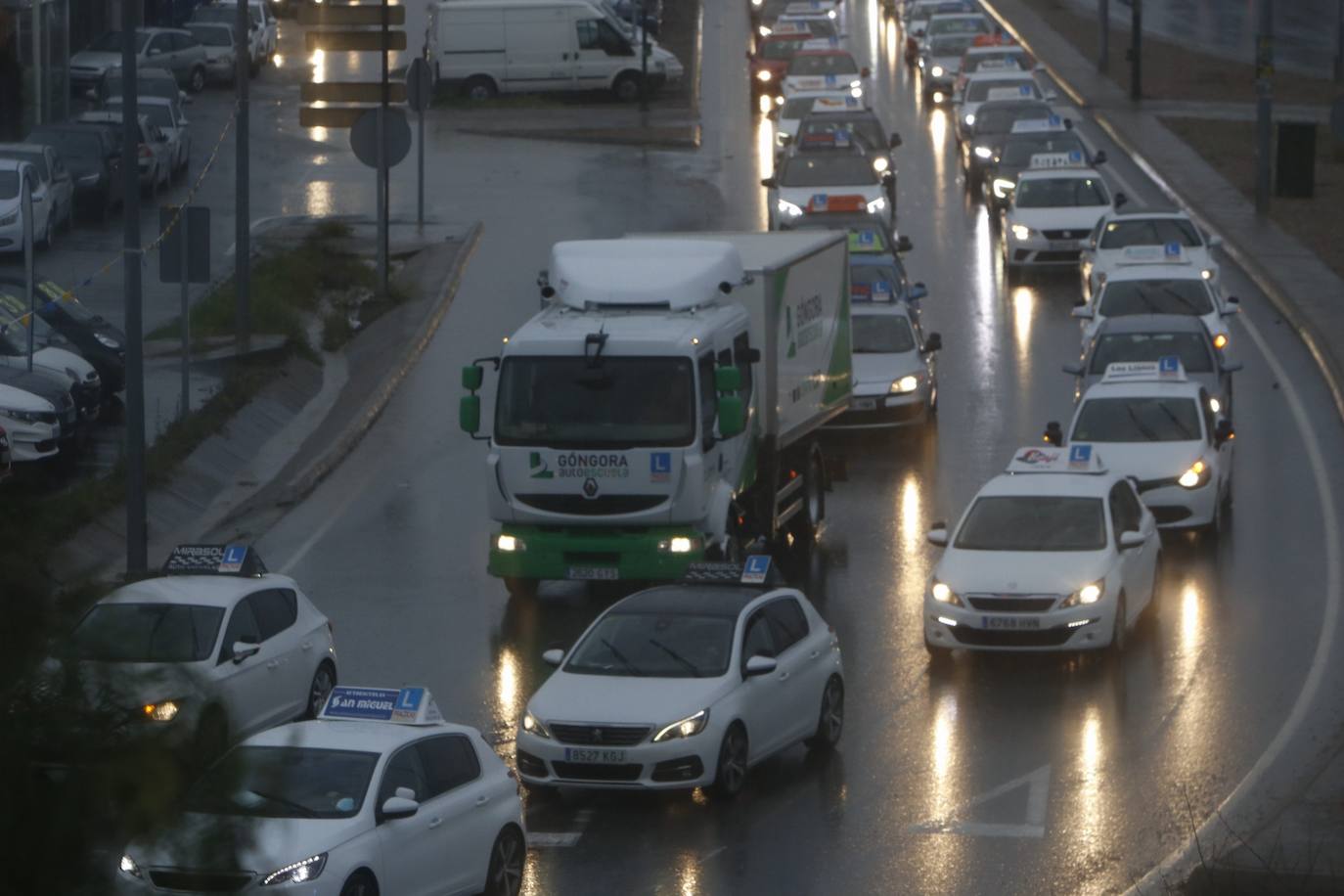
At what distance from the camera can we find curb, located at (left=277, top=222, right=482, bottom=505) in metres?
24.1

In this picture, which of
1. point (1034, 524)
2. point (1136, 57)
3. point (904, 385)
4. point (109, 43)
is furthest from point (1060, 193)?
point (109, 43)

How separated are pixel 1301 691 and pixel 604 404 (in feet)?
20.4

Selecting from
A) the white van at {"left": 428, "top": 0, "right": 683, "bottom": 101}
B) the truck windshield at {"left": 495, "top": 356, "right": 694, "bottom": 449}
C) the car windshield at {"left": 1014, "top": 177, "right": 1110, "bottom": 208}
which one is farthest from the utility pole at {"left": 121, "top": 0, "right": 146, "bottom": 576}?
the white van at {"left": 428, "top": 0, "right": 683, "bottom": 101}

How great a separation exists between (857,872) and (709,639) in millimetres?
2606

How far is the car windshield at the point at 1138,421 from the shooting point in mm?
22250

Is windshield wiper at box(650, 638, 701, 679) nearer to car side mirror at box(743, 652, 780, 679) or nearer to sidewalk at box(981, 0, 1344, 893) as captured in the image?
car side mirror at box(743, 652, 780, 679)

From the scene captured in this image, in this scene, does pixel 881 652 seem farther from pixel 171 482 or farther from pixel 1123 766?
pixel 171 482

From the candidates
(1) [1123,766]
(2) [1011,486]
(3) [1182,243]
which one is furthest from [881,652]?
(3) [1182,243]

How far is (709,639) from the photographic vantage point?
14.5m

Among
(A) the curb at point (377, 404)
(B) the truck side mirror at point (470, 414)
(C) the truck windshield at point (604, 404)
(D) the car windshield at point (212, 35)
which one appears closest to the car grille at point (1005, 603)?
(C) the truck windshield at point (604, 404)

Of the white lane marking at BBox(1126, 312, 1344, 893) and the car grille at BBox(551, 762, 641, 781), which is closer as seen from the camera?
the white lane marking at BBox(1126, 312, 1344, 893)

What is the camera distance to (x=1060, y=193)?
36.7 meters

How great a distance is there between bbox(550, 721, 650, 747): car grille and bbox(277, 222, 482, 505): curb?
10.3 m

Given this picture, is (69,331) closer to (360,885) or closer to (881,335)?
(881,335)
